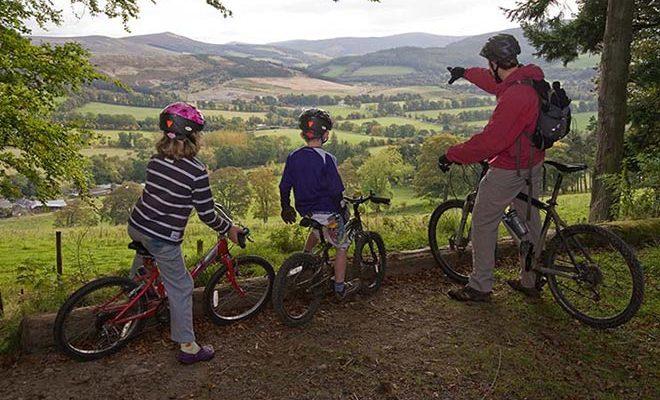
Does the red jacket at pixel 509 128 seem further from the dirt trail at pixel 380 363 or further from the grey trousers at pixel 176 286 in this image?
the grey trousers at pixel 176 286

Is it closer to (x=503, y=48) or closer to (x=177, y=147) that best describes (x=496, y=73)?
(x=503, y=48)

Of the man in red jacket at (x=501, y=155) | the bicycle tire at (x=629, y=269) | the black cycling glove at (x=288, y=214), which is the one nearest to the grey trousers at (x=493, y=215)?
the man in red jacket at (x=501, y=155)

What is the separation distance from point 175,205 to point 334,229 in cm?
179

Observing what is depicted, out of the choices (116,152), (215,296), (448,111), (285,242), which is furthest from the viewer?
(448,111)

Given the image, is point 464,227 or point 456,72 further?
point 464,227

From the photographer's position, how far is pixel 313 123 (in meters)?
4.73

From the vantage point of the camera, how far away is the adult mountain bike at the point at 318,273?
185 inches

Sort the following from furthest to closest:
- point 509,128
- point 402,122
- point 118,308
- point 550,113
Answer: point 402,122 < point 550,113 < point 509,128 < point 118,308

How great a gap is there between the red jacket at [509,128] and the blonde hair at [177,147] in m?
2.60

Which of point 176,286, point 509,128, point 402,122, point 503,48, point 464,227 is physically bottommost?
point 402,122

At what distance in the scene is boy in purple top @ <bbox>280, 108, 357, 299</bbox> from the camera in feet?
15.6

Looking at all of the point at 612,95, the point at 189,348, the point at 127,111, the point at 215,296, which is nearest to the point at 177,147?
the point at 215,296

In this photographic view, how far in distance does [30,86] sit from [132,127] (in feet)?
398

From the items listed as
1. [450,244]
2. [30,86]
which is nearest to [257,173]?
[30,86]
